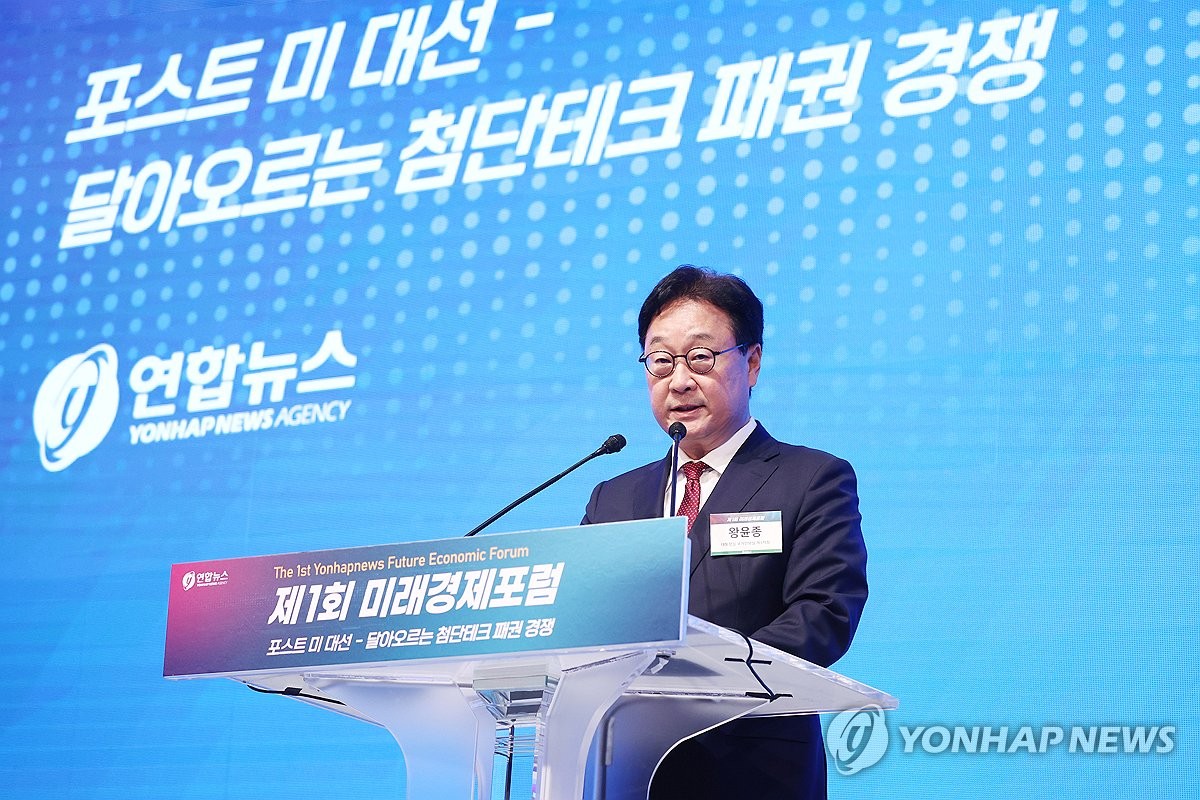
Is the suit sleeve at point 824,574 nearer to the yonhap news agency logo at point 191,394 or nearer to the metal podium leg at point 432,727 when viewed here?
the metal podium leg at point 432,727

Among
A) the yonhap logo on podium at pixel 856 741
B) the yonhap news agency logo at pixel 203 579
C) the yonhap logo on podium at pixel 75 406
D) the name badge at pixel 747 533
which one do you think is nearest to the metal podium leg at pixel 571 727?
the yonhap news agency logo at pixel 203 579

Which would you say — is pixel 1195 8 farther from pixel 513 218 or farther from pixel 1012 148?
pixel 513 218

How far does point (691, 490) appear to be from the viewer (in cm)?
238

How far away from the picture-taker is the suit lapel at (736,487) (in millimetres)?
2258

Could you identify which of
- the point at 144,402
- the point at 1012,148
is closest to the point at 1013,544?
the point at 1012,148

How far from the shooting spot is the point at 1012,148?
3281 mm

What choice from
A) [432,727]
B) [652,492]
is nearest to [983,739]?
[652,492]

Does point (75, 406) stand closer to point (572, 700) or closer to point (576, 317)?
point (576, 317)

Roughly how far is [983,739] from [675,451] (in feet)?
3.84

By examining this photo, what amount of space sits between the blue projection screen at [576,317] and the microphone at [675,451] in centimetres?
99

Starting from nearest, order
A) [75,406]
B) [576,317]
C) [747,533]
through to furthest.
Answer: [747,533]
[576,317]
[75,406]

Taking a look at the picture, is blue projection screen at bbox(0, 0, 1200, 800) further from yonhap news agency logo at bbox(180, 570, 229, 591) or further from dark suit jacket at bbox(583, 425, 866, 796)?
yonhap news agency logo at bbox(180, 570, 229, 591)

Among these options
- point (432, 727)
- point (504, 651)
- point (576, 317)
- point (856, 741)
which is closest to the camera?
point (504, 651)

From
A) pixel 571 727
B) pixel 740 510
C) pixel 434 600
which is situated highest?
pixel 740 510
